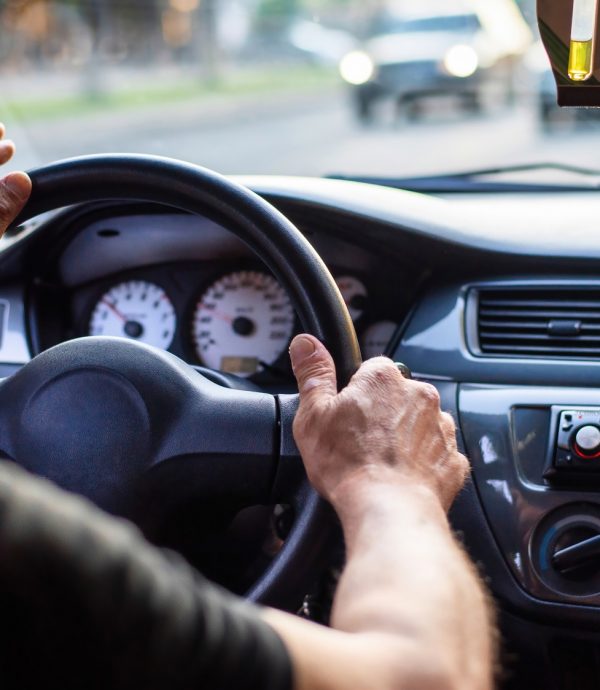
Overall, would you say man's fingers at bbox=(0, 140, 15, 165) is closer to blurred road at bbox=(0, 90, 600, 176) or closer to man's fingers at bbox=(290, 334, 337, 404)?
man's fingers at bbox=(290, 334, 337, 404)

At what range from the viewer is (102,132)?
45.5 feet

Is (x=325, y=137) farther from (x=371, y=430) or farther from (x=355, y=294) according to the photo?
(x=371, y=430)

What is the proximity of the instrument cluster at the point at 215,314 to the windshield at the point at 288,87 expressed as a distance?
1.46ft

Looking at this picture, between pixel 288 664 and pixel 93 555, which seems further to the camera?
pixel 288 664

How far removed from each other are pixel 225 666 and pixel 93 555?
6.2 inches

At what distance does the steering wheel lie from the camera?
1.68m

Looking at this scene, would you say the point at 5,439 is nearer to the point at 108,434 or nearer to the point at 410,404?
the point at 108,434

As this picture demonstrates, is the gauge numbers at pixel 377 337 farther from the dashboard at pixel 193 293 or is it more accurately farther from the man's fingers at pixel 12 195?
the man's fingers at pixel 12 195

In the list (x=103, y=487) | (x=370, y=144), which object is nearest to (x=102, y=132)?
(x=370, y=144)

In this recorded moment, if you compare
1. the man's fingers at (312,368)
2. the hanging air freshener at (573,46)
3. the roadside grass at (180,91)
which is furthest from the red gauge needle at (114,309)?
the roadside grass at (180,91)

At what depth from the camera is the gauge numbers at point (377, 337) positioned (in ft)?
7.94

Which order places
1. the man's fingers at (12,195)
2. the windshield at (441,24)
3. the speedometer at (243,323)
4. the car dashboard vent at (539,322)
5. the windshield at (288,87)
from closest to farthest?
the man's fingers at (12,195) < the car dashboard vent at (539,322) < the speedometer at (243,323) < the windshield at (288,87) < the windshield at (441,24)

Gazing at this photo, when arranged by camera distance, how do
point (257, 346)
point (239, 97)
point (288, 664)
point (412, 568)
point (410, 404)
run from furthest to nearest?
point (239, 97)
point (257, 346)
point (410, 404)
point (412, 568)
point (288, 664)

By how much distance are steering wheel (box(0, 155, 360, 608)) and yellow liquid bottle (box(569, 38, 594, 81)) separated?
448 mm
